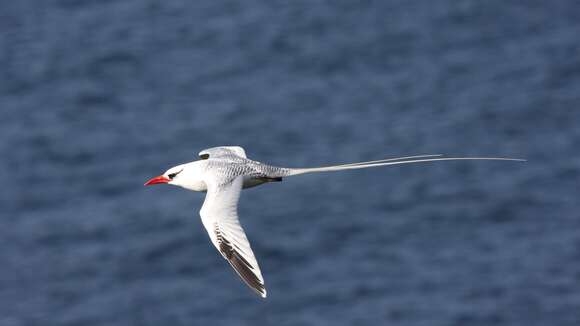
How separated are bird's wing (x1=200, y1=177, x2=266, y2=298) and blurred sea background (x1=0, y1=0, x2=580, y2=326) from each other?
18497mm

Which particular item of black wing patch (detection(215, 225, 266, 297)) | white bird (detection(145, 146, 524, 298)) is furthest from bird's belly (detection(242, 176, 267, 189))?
black wing patch (detection(215, 225, 266, 297))

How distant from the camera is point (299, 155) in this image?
3650cm

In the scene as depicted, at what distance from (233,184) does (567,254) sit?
20.4 meters

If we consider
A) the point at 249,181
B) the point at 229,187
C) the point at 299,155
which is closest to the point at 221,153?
the point at 249,181

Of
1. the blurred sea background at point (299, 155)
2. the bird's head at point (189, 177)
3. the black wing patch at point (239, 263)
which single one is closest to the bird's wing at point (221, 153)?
the bird's head at point (189, 177)

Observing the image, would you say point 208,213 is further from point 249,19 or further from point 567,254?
point 249,19

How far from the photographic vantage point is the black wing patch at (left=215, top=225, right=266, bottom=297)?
13805mm

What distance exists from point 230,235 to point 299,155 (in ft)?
73.4

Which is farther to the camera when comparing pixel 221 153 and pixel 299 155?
pixel 299 155

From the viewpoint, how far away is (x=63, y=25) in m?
44.7

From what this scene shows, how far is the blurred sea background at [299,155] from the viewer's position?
33.8m

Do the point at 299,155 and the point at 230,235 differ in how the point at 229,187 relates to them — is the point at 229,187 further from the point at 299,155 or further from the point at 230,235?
the point at 299,155

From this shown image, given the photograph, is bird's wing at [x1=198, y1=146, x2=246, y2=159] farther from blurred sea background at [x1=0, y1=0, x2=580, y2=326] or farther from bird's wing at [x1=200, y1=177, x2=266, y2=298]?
blurred sea background at [x1=0, y1=0, x2=580, y2=326]

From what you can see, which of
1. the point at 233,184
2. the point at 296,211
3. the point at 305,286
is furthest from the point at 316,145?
the point at 233,184
